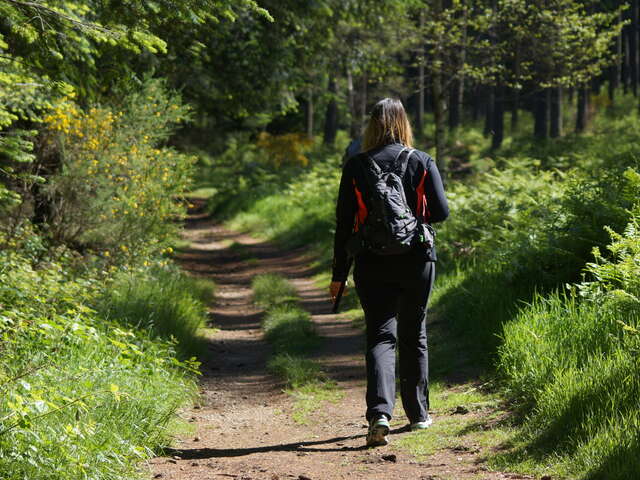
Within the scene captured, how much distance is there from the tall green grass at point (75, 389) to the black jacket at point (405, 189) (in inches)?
64.7

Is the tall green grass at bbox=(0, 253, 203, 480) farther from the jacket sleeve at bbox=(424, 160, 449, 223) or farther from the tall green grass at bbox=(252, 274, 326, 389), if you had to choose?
the jacket sleeve at bbox=(424, 160, 449, 223)

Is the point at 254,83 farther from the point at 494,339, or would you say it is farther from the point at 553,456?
the point at 553,456

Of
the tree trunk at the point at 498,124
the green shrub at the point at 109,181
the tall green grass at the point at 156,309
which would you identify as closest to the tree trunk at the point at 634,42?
the tree trunk at the point at 498,124

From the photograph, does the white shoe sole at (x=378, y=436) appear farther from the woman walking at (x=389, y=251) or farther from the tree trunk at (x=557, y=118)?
the tree trunk at (x=557, y=118)

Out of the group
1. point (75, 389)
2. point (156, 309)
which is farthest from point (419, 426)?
point (156, 309)

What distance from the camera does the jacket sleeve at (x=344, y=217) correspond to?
507 cm

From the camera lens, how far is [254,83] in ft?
50.4

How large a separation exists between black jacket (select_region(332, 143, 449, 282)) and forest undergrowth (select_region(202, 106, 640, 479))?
136 centimetres

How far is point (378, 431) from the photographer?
485cm

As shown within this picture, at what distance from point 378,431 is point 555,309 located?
6.86 feet

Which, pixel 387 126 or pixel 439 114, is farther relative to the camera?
pixel 439 114

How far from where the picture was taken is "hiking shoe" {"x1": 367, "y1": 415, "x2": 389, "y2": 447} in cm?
484

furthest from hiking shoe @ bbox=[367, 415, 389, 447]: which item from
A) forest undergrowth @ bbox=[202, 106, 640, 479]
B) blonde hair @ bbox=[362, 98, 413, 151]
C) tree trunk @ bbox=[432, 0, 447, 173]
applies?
tree trunk @ bbox=[432, 0, 447, 173]

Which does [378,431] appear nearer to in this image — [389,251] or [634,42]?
[389,251]
